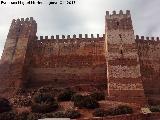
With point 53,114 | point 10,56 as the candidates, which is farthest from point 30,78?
point 53,114

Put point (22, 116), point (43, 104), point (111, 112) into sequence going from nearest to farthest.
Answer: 1. point (111, 112)
2. point (22, 116)
3. point (43, 104)

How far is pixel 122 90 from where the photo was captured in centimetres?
3578

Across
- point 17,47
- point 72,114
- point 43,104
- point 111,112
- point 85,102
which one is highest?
point 17,47

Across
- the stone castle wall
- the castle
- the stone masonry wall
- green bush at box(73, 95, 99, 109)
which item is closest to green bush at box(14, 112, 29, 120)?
green bush at box(73, 95, 99, 109)

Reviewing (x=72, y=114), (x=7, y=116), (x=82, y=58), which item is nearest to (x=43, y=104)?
(x=7, y=116)

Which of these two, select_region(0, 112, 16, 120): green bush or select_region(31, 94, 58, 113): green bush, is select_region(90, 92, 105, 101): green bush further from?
select_region(0, 112, 16, 120): green bush

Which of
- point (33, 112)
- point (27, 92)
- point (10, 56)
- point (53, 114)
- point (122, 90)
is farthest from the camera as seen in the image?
point (10, 56)

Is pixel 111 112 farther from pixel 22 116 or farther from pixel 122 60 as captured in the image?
pixel 122 60

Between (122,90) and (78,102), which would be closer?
(78,102)

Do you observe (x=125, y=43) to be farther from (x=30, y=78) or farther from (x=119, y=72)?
(x=30, y=78)

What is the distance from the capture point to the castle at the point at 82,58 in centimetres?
3859

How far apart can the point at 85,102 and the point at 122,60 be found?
826 cm

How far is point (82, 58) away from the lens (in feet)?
144

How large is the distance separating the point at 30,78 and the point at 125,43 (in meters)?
12.3
